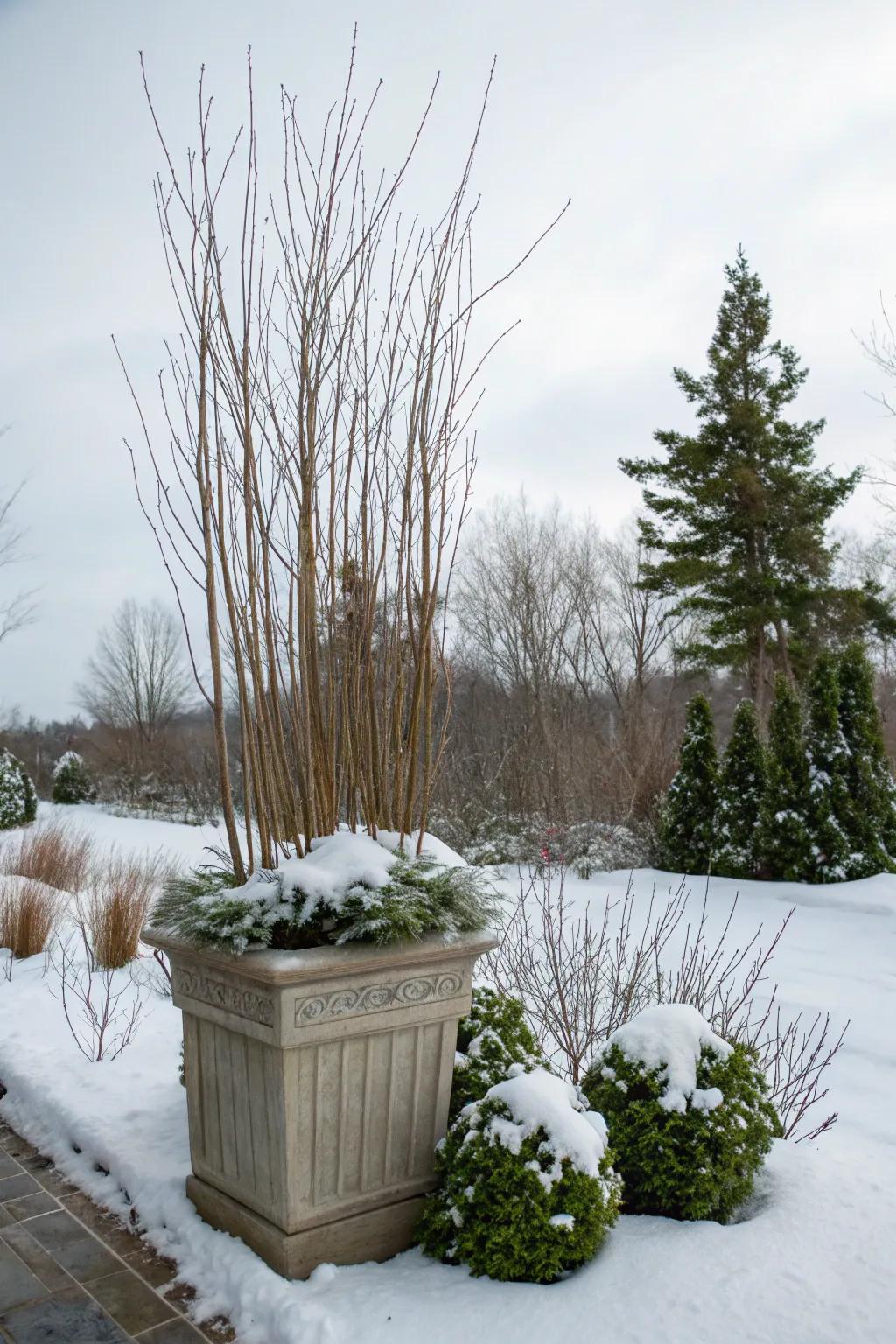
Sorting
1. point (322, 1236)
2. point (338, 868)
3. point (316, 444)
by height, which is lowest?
point (322, 1236)

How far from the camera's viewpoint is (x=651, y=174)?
4.46 metres

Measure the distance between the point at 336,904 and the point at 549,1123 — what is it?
2.65 ft

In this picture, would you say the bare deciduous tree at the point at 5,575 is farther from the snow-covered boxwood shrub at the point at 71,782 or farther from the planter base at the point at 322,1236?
the planter base at the point at 322,1236

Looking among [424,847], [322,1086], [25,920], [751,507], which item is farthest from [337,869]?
[751,507]

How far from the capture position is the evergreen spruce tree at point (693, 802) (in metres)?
9.45

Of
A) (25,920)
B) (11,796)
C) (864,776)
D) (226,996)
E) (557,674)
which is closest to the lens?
(226,996)

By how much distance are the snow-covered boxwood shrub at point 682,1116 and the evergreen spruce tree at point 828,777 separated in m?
6.27

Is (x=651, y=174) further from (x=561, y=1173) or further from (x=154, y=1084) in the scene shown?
(x=154, y=1084)

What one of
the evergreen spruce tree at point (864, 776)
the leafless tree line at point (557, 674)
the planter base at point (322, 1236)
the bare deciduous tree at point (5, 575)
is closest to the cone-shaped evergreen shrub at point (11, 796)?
the bare deciduous tree at point (5, 575)

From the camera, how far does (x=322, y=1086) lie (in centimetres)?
246

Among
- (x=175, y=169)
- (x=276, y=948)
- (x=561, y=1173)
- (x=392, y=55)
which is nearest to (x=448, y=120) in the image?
(x=392, y=55)

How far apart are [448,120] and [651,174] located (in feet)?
5.92

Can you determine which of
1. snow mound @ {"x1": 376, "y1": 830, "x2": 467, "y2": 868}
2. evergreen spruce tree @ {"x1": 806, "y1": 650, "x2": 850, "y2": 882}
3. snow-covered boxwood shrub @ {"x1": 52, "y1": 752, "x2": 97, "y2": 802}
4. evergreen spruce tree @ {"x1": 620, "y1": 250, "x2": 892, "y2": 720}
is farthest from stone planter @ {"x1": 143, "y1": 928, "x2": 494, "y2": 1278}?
snow-covered boxwood shrub @ {"x1": 52, "y1": 752, "x2": 97, "y2": 802}

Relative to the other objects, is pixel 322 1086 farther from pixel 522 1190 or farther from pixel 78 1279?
pixel 78 1279
